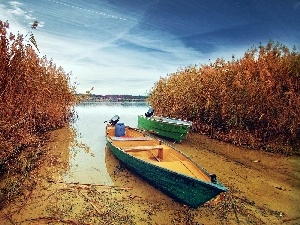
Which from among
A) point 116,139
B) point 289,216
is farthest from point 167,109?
point 289,216

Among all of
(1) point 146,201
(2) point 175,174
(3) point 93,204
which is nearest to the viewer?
(2) point 175,174

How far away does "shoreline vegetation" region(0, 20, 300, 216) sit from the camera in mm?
8797

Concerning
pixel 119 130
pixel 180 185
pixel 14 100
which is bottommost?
pixel 180 185

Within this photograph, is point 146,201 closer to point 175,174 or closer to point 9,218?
point 175,174

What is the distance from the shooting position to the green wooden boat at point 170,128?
589 inches

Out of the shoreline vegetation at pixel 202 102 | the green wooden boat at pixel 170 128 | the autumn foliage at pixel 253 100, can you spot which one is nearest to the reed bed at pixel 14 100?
the shoreline vegetation at pixel 202 102

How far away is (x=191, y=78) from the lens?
1966cm

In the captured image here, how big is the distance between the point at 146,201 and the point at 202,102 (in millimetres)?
11499

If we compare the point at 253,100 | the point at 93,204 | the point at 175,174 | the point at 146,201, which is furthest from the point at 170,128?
the point at 93,204

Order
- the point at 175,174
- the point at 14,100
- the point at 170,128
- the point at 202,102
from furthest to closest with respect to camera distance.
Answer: the point at 202,102, the point at 170,128, the point at 14,100, the point at 175,174

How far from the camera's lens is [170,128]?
52.1 feet

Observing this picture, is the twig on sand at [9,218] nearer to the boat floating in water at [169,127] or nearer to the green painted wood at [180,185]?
the green painted wood at [180,185]

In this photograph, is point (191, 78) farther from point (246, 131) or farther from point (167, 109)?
point (246, 131)

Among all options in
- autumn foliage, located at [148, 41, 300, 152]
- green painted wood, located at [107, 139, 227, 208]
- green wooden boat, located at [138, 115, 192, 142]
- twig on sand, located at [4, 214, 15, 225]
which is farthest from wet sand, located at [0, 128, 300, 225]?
green wooden boat, located at [138, 115, 192, 142]
